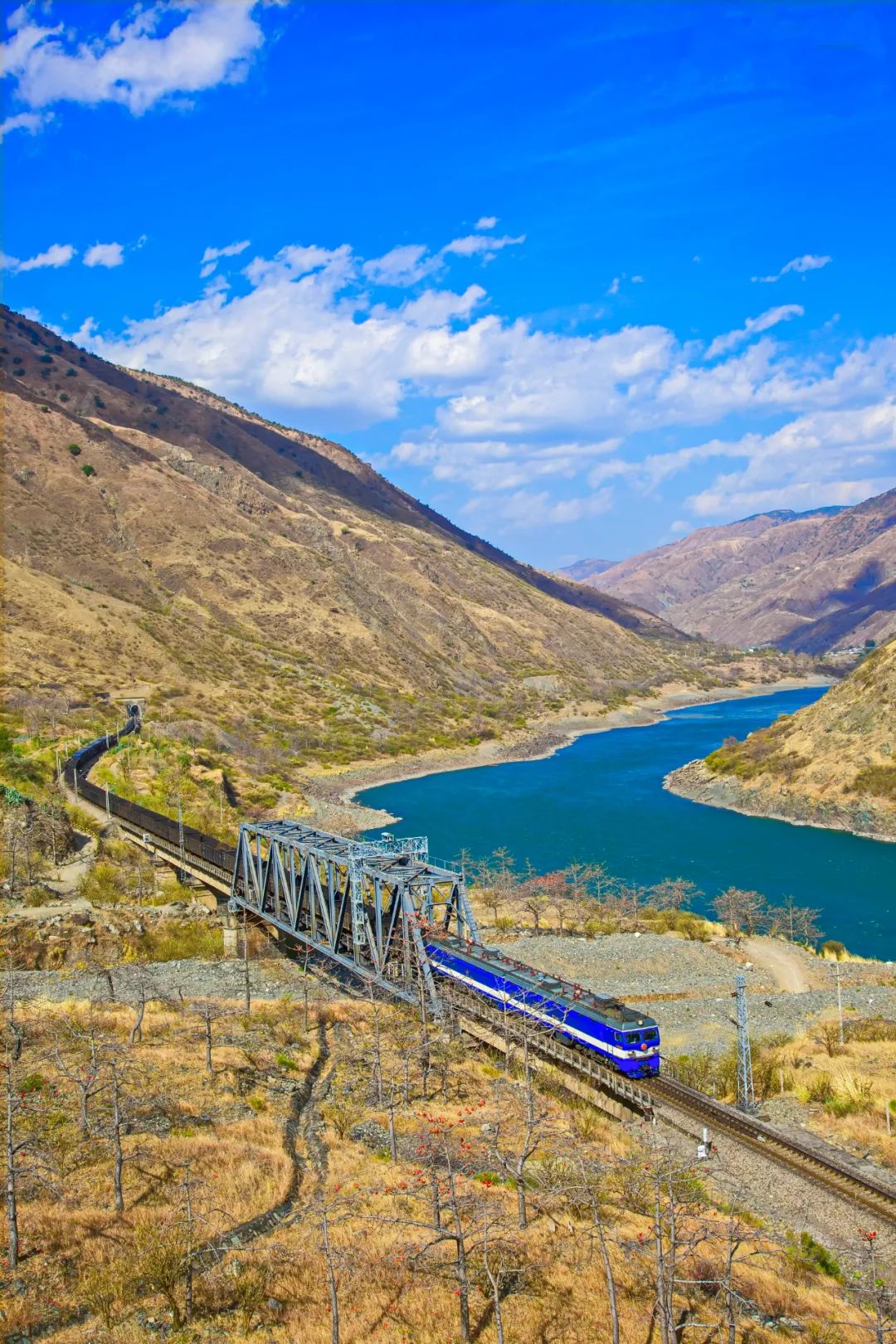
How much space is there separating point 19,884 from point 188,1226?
28072 mm

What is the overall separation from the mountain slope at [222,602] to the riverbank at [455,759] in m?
4.49

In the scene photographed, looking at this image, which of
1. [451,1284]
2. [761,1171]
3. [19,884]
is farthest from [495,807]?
[451,1284]

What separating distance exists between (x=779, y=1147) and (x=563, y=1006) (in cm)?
641

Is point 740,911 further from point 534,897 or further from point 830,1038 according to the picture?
point 830,1038

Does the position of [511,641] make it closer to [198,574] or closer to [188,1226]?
[198,574]

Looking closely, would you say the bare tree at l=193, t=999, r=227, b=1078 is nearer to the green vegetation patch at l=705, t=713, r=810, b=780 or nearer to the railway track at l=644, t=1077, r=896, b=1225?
the railway track at l=644, t=1077, r=896, b=1225

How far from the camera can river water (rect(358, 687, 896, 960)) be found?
62688mm

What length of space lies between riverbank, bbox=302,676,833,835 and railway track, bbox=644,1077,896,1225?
2027 inches

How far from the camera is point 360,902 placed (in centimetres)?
3203

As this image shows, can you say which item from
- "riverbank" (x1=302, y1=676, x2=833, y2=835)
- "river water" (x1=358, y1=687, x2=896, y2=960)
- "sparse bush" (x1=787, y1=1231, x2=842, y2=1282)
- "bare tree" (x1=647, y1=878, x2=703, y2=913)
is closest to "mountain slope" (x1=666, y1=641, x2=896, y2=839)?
"river water" (x1=358, y1=687, x2=896, y2=960)

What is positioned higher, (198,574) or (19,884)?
(198,574)

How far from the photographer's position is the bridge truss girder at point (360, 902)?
30531 mm

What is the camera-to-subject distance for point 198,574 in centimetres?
14150

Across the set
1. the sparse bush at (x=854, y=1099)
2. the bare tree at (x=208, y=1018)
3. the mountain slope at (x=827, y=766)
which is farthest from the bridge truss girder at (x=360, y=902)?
the mountain slope at (x=827, y=766)
